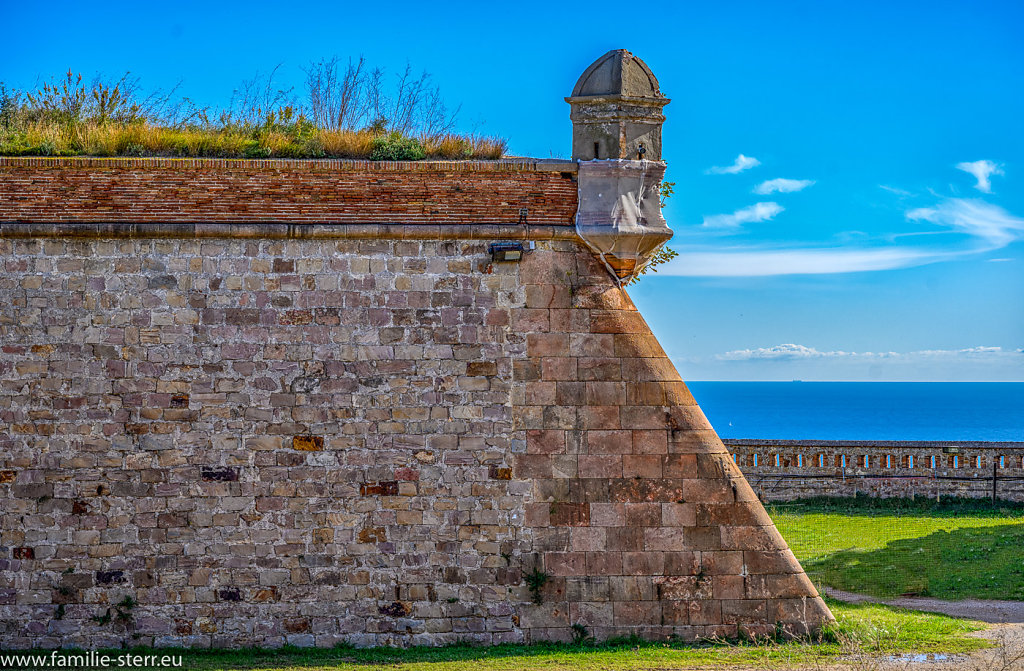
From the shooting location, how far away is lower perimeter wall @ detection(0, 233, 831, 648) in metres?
9.93

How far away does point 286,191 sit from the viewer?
10352 millimetres

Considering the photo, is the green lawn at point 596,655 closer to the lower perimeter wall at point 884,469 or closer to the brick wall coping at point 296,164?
the brick wall coping at point 296,164

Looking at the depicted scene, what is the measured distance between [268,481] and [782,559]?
18.0ft

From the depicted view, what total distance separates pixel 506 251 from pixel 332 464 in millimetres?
2908

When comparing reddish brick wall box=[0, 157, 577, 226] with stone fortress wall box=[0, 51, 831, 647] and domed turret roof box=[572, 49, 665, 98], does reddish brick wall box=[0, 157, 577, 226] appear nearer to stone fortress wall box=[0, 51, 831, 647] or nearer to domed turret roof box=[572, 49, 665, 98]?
stone fortress wall box=[0, 51, 831, 647]

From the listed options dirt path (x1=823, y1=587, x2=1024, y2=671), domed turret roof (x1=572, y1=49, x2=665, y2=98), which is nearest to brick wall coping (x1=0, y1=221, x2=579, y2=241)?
domed turret roof (x1=572, y1=49, x2=665, y2=98)

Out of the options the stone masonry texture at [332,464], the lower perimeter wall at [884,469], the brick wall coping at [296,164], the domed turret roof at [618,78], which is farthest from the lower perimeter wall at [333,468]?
the lower perimeter wall at [884,469]

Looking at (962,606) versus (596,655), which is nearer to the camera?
(596,655)

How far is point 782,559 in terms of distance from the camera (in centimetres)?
1006

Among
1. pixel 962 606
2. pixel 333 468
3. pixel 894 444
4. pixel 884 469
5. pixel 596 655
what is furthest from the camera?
pixel 894 444

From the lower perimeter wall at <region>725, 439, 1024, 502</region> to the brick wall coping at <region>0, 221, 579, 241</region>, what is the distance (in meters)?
12.3

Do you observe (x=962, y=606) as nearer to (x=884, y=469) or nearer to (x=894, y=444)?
(x=884, y=469)

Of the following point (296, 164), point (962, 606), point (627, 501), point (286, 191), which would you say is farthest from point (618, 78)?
point (962, 606)

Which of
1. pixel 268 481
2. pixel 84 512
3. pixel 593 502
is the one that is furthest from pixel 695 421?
pixel 84 512
